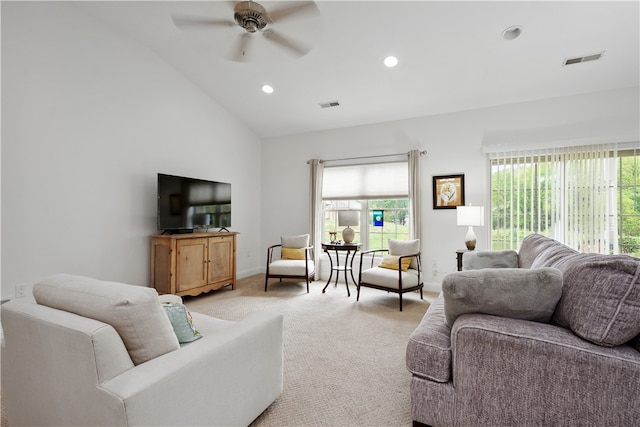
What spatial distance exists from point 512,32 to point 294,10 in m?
2.47

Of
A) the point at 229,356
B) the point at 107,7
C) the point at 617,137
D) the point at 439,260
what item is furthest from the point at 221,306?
the point at 617,137

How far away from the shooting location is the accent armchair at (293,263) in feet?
14.8

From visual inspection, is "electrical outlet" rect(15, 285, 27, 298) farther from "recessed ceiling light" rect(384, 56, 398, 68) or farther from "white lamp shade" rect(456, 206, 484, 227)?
"white lamp shade" rect(456, 206, 484, 227)

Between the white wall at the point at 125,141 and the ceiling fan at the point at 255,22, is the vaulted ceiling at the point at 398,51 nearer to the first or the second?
the ceiling fan at the point at 255,22

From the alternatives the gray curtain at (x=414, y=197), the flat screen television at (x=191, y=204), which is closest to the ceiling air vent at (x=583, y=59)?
the gray curtain at (x=414, y=197)

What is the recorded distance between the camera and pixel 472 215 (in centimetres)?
390

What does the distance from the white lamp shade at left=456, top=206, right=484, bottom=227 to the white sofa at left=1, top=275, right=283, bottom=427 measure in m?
3.26

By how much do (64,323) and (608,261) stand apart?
7.34 feet

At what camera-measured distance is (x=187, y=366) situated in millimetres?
1198

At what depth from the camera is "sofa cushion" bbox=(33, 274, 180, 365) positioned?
1164mm

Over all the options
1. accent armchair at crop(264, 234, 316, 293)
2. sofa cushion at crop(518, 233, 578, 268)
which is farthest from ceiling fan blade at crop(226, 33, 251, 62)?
accent armchair at crop(264, 234, 316, 293)

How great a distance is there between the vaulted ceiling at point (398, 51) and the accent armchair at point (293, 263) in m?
2.16

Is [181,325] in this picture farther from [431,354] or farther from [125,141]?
[125,141]

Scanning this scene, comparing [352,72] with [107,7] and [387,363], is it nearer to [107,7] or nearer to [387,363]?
[107,7]
